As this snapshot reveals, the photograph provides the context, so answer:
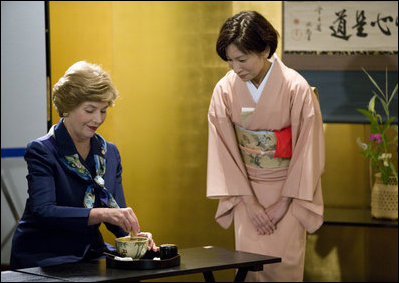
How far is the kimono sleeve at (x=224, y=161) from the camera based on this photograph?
3561mm

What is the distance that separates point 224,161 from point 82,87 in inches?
46.6

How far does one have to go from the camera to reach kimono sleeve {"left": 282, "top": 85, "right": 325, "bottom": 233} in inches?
137

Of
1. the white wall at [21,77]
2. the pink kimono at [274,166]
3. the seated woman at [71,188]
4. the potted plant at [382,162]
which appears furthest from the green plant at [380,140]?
the seated woman at [71,188]

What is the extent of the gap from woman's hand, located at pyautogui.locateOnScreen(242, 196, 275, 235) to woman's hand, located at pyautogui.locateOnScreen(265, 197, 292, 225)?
3 centimetres

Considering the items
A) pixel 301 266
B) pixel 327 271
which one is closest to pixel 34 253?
pixel 301 266

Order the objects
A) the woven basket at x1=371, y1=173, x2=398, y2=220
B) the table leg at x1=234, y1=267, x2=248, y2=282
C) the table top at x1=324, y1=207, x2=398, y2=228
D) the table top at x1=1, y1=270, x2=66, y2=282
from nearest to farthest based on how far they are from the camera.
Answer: the table top at x1=1, y1=270, x2=66, y2=282, the table leg at x1=234, y1=267, x2=248, y2=282, the table top at x1=324, y1=207, x2=398, y2=228, the woven basket at x1=371, y1=173, x2=398, y2=220

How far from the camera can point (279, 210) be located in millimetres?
3543

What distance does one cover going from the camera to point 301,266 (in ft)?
11.9

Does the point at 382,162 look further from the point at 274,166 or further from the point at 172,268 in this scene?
the point at 172,268

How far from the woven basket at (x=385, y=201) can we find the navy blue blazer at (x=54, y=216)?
231cm

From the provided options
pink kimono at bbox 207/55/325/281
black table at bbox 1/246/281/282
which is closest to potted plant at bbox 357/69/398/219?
pink kimono at bbox 207/55/325/281

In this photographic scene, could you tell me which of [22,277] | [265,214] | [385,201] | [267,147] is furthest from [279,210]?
[22,277]

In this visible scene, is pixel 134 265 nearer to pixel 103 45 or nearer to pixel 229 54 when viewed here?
pixel 229 54

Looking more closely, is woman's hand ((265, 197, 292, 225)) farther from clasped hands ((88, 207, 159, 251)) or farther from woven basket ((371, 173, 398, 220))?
clasped hands ((88, 207, 159, 251))
